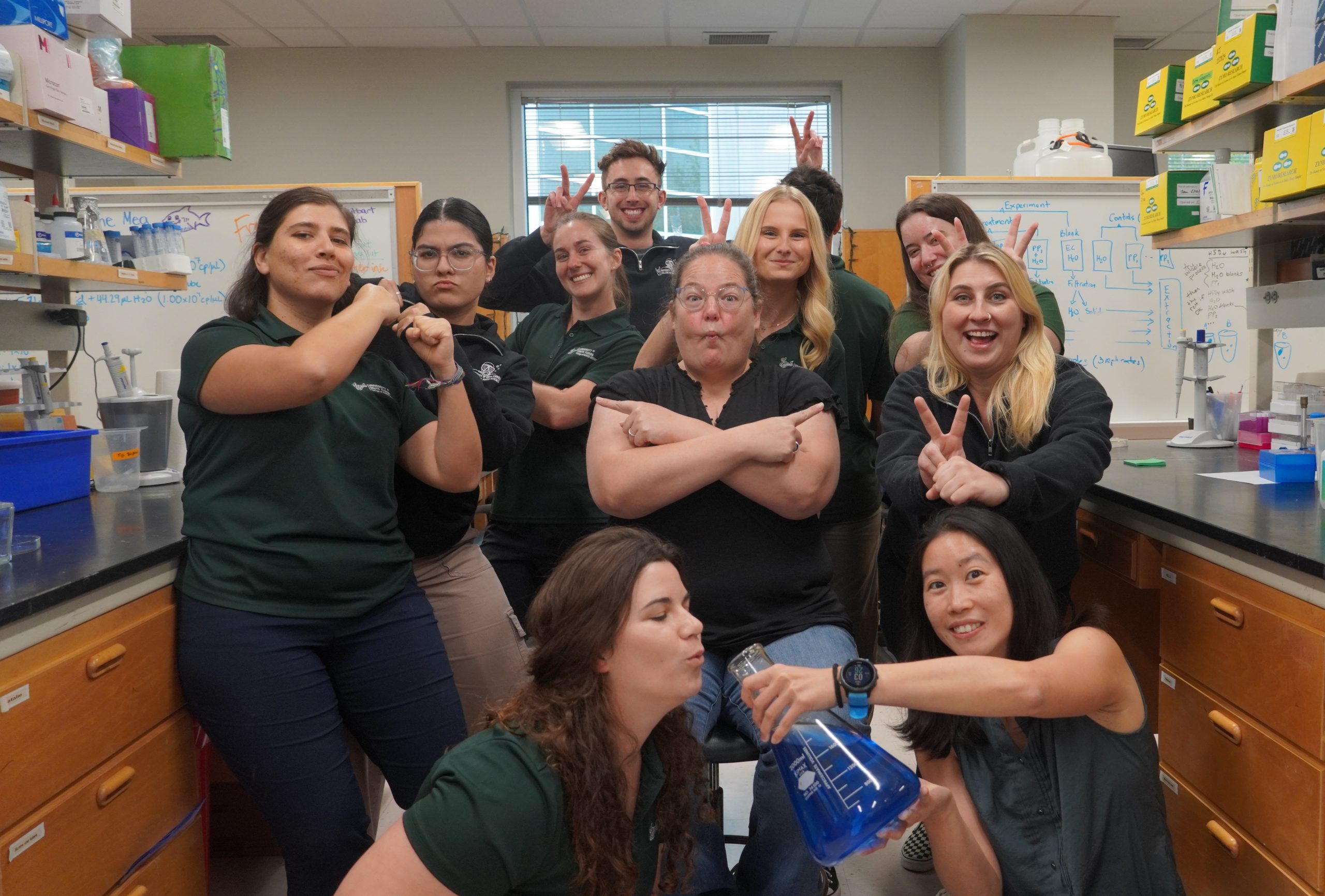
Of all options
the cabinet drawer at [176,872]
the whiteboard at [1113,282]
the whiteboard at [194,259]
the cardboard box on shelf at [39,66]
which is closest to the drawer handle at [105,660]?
the cabinet drawer at [176,872]

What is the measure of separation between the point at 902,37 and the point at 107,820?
19.7 ft

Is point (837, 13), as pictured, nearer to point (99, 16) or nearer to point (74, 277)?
point (99, 16)

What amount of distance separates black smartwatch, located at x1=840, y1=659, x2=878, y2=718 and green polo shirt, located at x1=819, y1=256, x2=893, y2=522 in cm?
96

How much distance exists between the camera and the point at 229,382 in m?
1.49

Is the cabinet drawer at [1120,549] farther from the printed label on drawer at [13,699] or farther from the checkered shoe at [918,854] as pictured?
the printed label on drawer at [13,699]

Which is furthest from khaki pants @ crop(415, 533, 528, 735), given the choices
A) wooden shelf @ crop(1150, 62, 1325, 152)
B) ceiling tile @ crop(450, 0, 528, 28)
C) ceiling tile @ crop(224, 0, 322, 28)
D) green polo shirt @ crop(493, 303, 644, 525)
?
ceiling tile @ crop(224, 0, 322, 28)

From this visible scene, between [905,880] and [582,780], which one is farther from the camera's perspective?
[905,880]

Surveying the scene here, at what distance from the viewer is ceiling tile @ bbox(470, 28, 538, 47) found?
5.74 m

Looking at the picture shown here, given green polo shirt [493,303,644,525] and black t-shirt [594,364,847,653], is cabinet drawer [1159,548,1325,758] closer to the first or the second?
black t-shirt [594,364,847,653]

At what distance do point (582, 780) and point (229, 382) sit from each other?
858 millimetres

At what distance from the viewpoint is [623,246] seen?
284cm

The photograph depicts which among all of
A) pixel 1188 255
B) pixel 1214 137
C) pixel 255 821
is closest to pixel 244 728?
pixel 255 821

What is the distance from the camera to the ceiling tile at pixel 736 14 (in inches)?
210

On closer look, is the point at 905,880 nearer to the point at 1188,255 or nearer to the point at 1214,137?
the point at 1214,137
